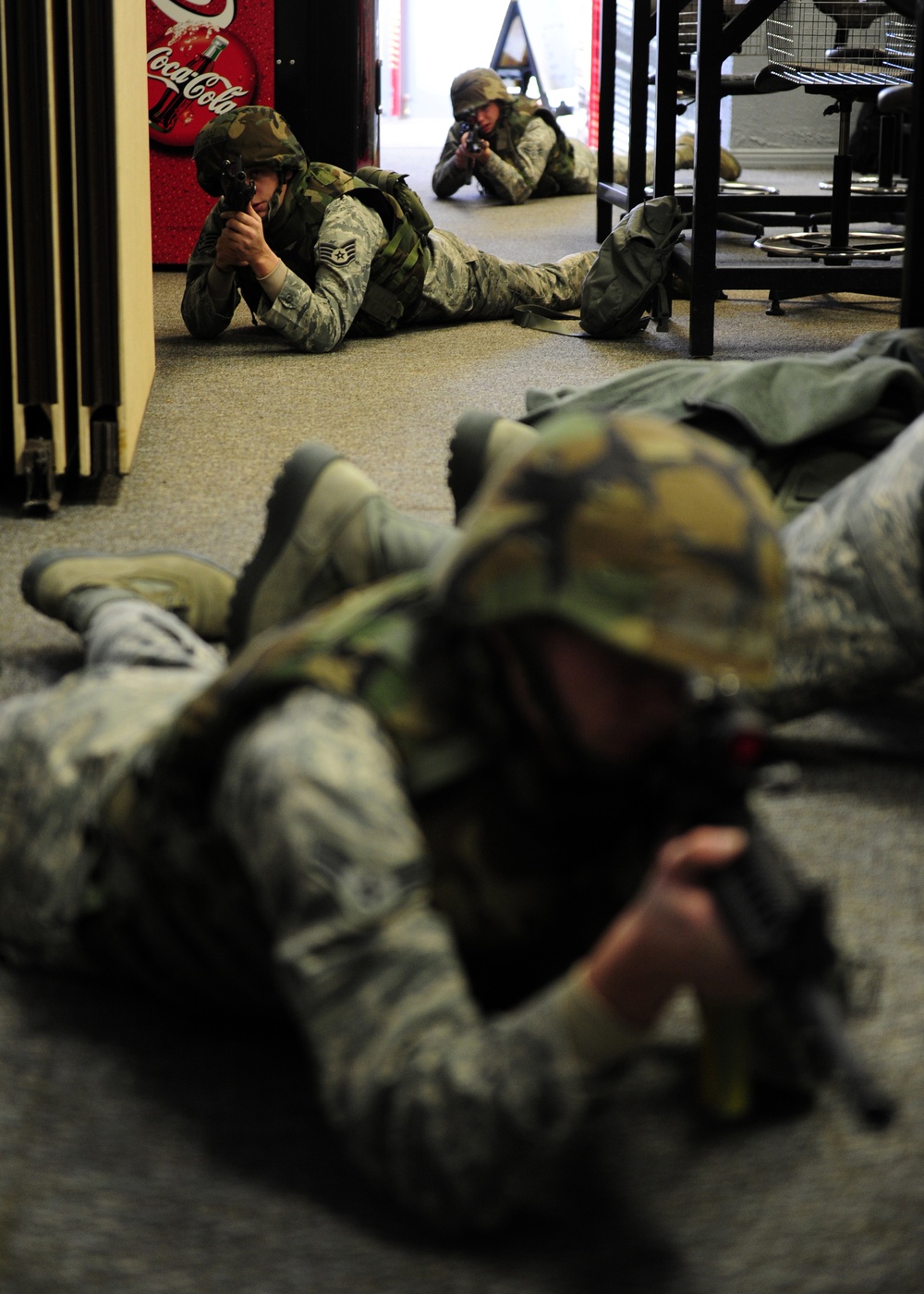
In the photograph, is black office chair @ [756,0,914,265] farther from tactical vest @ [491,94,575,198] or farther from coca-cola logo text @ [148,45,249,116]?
tactical vest @ [491,94,575,198]

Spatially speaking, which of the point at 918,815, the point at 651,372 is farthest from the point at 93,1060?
the point at 651,372

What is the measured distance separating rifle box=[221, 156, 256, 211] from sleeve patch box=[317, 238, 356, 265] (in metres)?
0.24

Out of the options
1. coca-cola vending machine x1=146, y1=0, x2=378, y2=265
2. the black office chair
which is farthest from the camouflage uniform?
coca-cola vending machine x1=146, y1=0, x2=378, y2=265

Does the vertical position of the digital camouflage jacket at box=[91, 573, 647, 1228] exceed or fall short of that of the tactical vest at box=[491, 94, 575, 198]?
it falls short

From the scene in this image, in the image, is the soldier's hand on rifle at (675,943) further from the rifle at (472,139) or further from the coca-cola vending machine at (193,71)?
the rifle at (472,139)

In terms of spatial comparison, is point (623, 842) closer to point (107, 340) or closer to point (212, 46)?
point (107, 340)

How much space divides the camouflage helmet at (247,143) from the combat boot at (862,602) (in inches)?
88.5

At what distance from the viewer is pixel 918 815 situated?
147 centimetres

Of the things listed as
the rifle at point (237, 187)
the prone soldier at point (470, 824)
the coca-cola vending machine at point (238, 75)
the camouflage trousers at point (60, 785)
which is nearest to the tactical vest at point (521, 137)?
the coca-cola vending machine at point (238, 75)

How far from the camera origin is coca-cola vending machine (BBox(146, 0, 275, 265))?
448 cm

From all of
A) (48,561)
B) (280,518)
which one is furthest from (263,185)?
(280,518)

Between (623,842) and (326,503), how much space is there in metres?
0.64

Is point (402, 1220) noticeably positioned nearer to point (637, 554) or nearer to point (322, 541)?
point (637, 554)

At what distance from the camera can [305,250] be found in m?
3.60
